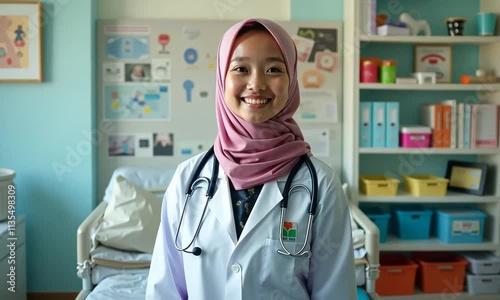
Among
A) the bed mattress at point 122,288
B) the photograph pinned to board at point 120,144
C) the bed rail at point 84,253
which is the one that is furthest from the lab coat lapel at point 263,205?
the photograph pinned to board at point 120,144

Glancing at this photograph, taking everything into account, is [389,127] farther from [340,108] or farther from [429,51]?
[429,51]

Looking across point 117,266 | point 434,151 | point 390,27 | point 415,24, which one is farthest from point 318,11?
point 117,266

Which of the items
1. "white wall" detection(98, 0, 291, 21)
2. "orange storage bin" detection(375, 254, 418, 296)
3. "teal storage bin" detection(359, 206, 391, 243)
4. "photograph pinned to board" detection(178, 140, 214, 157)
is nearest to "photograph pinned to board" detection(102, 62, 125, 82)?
"white wall" detection(98, 0, 291, 21)

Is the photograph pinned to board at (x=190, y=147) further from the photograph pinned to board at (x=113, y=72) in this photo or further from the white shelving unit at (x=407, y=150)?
the white shelving unit at (x=407, y=150)

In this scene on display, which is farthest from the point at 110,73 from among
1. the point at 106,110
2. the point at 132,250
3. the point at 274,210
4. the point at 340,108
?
the point at 274,210

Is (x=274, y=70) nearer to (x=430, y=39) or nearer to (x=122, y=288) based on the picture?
(x=122, y=288)

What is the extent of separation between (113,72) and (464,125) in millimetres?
2157

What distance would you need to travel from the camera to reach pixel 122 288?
213 centimetres

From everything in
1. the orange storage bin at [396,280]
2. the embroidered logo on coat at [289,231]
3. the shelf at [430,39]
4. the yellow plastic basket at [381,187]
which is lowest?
the orange storage bin at [396,280]

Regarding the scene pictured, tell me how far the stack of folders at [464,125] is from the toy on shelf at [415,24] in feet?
1.50

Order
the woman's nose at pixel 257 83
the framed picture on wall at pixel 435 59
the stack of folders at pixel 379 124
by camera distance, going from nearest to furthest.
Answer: the woman's nose at pixel 257 83 < the stack of folders at pixel 379 124 < the framed picture on wall at pixel 435 59

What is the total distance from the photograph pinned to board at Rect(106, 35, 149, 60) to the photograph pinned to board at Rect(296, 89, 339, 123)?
3.37 feet

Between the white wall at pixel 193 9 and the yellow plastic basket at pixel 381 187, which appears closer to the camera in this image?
the yellow plastic basket at pixel 381 187

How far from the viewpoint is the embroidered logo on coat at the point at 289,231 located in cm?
107
